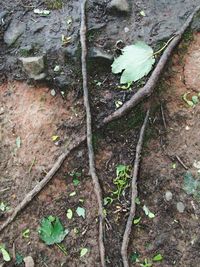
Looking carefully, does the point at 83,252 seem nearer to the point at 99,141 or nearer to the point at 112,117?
the point at 99,141

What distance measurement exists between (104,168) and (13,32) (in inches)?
68.8

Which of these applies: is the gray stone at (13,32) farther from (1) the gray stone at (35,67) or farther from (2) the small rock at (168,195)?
(2) the small rock at (168,195)

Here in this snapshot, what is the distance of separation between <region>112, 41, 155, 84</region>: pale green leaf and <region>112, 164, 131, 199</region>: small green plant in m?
0.75

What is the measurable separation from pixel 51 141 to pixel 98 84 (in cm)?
72

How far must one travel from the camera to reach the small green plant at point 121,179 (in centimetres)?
379

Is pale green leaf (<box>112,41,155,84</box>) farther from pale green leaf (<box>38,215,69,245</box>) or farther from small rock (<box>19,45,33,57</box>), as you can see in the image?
pale green leaf (<box>38,215,69,245</box>)

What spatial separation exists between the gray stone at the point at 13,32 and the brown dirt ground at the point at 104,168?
482 millimetres

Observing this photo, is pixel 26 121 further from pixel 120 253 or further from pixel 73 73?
pixel 120 253

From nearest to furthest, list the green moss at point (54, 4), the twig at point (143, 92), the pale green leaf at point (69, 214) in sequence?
the pale green leaf at point (69, 214), the twig at point (143, 92), the green moss at point (54, 4)

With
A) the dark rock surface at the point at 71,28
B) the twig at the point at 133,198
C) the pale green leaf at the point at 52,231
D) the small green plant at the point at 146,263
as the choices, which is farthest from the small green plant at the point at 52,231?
the dark rock surface at the point at 71,28

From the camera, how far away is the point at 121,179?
12.6 ft

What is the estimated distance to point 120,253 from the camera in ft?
11.6

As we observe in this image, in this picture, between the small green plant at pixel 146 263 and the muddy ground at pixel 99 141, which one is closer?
the small green plant at pixel 146 263

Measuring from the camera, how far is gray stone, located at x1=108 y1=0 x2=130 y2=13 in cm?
448
